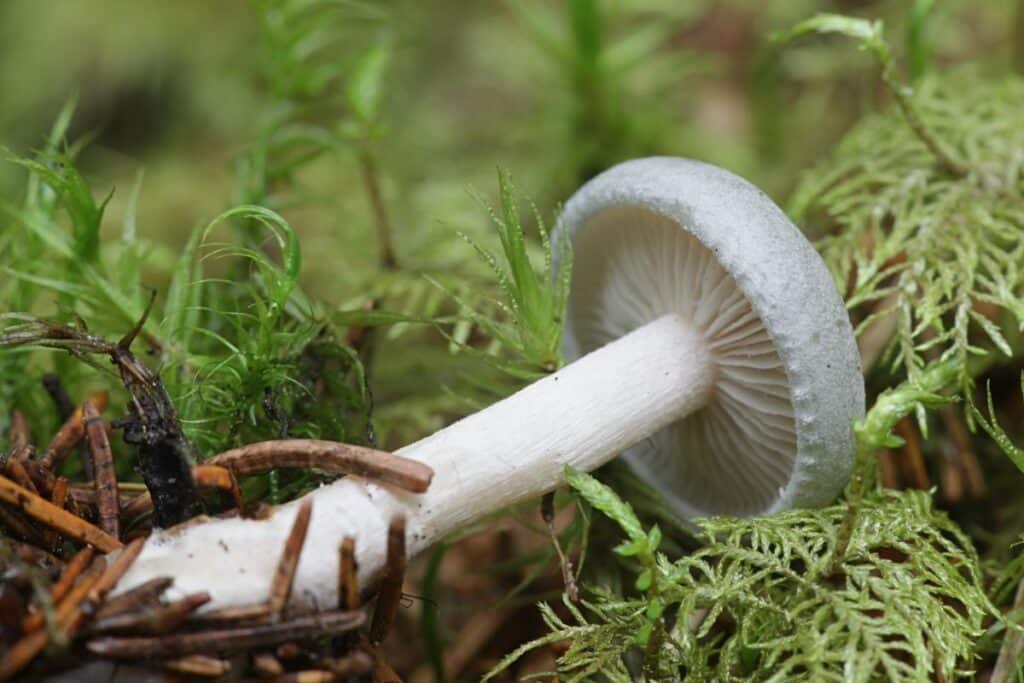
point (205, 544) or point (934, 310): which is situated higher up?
point (934, 310)

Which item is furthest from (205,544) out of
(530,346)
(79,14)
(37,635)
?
(79,14)

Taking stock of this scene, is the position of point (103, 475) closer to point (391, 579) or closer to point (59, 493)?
point (59, 493)

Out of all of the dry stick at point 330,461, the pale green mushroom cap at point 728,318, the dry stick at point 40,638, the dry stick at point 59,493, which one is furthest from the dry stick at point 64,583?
the pale green mushroom cap at point 728,318

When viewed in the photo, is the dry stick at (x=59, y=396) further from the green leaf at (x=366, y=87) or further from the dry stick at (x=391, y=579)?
the green leaf at (x=366, y=87)

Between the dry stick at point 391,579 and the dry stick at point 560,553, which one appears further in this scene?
the dry stick at point 560,553

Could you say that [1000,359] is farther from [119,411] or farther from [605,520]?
[119,411]

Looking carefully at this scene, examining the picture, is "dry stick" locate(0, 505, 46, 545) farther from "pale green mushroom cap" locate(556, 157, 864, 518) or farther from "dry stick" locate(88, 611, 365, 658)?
"pale green mushroom cap" locate(556, 157, 864, 518)

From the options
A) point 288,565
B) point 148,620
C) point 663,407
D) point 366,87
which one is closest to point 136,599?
point 148,620

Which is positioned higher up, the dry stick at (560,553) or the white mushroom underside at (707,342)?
the white mushroom underside at (707,342)
